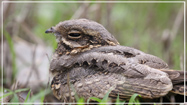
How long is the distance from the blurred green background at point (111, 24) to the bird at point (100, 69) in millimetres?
1675

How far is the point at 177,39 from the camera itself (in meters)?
6.37

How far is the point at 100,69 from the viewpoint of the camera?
2652mm

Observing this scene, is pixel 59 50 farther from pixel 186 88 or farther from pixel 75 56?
pixel 186 88

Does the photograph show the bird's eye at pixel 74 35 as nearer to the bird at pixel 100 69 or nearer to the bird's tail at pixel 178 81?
the bird at pixel 100 69

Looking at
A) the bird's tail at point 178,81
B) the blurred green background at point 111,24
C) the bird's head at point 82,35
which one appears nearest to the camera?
the bird's tail at point 178,81

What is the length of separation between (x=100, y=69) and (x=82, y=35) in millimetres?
401

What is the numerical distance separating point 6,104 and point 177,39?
15.0 ft

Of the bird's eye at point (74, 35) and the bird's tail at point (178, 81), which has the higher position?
the bird's eye at point (74, 35)

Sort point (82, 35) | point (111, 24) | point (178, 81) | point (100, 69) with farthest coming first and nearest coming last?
point (111, 24) < point (82, 35) < point (100, 69) < point (178, 81)

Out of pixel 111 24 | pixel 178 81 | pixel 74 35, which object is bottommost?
pixel 178 81

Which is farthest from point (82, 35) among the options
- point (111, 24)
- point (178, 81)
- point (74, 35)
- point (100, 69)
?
point (111, 24)

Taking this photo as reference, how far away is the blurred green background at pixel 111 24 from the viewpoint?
4771 millimetres

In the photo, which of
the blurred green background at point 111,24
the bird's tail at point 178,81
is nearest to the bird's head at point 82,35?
the bird's tail at point 178,81

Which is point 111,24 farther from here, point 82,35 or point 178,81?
point 178,81
